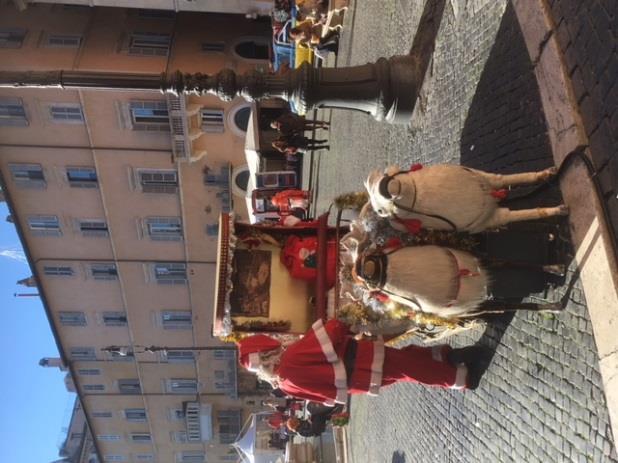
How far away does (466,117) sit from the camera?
6309 mm

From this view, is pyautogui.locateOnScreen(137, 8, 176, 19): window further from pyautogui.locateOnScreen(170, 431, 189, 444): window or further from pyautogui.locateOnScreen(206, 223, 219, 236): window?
pyautogui.locateOnScreen(170, 431, 189, 444): window

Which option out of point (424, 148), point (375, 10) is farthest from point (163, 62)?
point (424, 148)

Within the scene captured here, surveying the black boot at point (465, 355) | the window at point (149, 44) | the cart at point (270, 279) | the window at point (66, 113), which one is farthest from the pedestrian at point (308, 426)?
the window at point (149, 44)

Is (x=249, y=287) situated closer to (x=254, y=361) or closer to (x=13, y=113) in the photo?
(x=254, y=361)

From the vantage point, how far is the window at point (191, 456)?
87.4ft

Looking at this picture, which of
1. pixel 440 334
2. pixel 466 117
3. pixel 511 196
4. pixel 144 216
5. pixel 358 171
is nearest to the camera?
pixel 511 196

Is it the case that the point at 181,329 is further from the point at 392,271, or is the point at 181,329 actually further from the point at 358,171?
the point at 392,271

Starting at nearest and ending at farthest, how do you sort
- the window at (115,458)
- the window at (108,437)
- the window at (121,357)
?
1. the window at (121,357)
2. the window at (108,437)
3. the window at (115,458)

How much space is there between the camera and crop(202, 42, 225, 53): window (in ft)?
56.4

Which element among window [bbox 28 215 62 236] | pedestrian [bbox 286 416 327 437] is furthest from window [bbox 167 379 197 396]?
pedestrian [bbox 286 416 327 437]

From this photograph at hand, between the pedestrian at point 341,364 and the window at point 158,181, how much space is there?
1332 cm

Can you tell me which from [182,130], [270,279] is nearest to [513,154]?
[270,279]

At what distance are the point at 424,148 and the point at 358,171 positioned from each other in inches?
119

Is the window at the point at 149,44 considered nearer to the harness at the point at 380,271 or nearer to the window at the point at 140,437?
the harness at the point at 380,271
